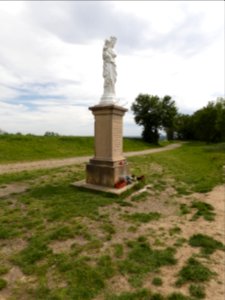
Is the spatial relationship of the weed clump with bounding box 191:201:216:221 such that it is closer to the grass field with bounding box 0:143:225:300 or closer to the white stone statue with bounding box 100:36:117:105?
the grass field with bounding box 0:143:225:300

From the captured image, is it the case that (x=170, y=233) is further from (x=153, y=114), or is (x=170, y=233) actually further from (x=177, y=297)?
(x=153, y=114)

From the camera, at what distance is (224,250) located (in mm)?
4070

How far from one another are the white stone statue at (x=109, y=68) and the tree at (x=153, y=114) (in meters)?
35.3

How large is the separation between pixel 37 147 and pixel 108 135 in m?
14.4

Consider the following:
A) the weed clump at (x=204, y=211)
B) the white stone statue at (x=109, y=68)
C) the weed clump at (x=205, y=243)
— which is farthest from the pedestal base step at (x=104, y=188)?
the white stone statue at (x=109, y=68)

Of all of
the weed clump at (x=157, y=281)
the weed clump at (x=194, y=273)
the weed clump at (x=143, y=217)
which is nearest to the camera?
the weed clump at (x=157, y=281)

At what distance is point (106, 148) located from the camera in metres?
7.86

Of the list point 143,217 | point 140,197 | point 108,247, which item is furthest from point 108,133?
point 108,247

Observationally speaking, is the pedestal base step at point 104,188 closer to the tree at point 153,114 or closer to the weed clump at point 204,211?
the weed clump at point 204,211

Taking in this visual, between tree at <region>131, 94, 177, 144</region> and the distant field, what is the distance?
1910 centimetres

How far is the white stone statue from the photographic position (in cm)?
811

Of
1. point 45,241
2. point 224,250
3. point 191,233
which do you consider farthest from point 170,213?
point 45,241

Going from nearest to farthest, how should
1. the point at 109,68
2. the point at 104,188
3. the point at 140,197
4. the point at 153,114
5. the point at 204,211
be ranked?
1. the point at 204,211
2. the point at 140,197
3. the point at 104,188
4. the point at 109,68
5. the point at 153,114

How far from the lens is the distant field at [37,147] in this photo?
16891 mm
